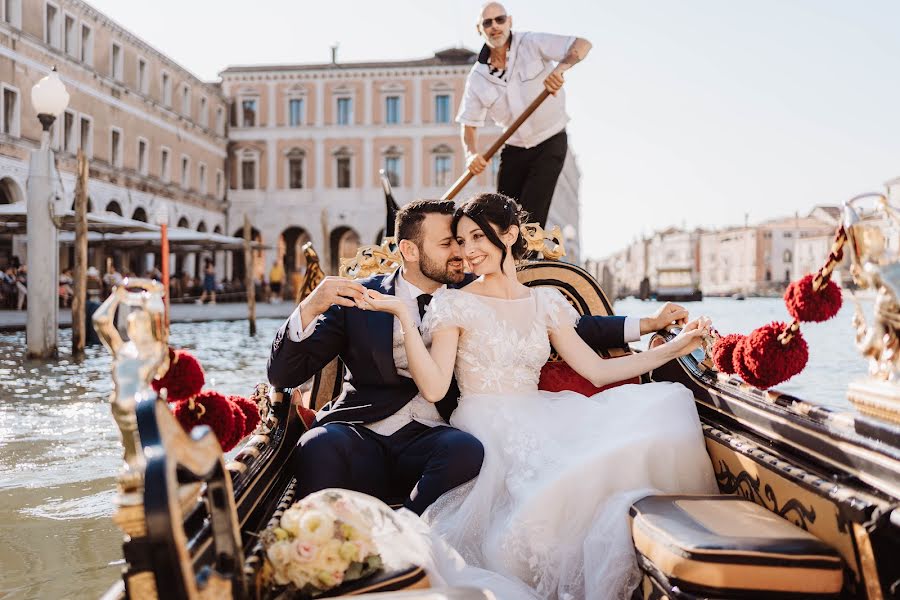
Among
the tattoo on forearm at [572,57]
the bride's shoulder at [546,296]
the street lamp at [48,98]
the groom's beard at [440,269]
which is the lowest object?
the bride's shoulder at [546,296]

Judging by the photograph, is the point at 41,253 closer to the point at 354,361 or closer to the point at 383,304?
the point at 354,361

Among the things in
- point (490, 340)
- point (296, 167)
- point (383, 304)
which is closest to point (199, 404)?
point (383, 304)

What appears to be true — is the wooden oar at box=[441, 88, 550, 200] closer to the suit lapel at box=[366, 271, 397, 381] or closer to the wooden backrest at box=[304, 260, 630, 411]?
the wooden backrest at box=[304, 260, 630, 411]

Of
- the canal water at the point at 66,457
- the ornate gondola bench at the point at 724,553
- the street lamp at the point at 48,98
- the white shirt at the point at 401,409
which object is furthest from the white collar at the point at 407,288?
the street lamp at the point at 48,98

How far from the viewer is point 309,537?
1.44m

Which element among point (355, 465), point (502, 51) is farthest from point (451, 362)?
point (502, 51)

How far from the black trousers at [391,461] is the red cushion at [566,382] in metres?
0.47

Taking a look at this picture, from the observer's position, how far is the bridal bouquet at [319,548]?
1.43m

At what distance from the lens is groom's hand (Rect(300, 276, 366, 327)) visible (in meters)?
2.06

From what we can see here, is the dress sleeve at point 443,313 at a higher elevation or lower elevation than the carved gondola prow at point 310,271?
lower

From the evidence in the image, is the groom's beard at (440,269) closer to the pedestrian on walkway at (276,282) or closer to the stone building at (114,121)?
the stone building at (114,121)

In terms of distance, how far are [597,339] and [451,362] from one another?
0.58 metres

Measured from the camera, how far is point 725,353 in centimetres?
230

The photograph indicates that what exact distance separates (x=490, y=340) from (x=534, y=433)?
11.9 inches
